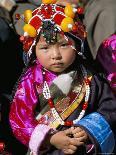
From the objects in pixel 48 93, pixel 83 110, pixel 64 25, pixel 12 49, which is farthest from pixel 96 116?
pixel 12 49

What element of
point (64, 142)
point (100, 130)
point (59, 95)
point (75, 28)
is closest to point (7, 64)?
point (59, 95)

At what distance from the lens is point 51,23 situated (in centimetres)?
276

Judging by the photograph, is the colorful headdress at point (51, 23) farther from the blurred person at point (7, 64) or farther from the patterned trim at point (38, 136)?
the patterned trim at point (38, 136)

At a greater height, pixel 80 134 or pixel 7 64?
pixel 7 64

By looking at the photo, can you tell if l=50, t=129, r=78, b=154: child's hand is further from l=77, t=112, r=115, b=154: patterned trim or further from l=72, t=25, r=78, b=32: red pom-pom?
l=72, t=25, r=78, b=32: red pom-pom

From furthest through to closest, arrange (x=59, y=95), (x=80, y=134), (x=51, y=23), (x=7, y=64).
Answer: (x=7, y=64), (x=59, y=95), (x=51, y=23), (x=80, y=134)

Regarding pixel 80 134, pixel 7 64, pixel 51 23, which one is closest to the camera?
pixel 80 134

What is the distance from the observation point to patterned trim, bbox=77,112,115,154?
2.65m

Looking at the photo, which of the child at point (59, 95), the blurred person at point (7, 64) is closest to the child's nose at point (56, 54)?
the child at point (59, 95)

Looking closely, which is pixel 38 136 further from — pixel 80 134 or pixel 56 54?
pixel 56 54

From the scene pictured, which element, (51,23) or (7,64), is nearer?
(51,23)

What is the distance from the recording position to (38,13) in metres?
2.81

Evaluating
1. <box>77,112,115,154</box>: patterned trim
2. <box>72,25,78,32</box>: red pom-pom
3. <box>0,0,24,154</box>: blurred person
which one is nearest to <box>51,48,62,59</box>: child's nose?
<box>72,25,78,32</box>: red pom-pom

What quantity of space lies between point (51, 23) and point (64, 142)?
0.74 m
